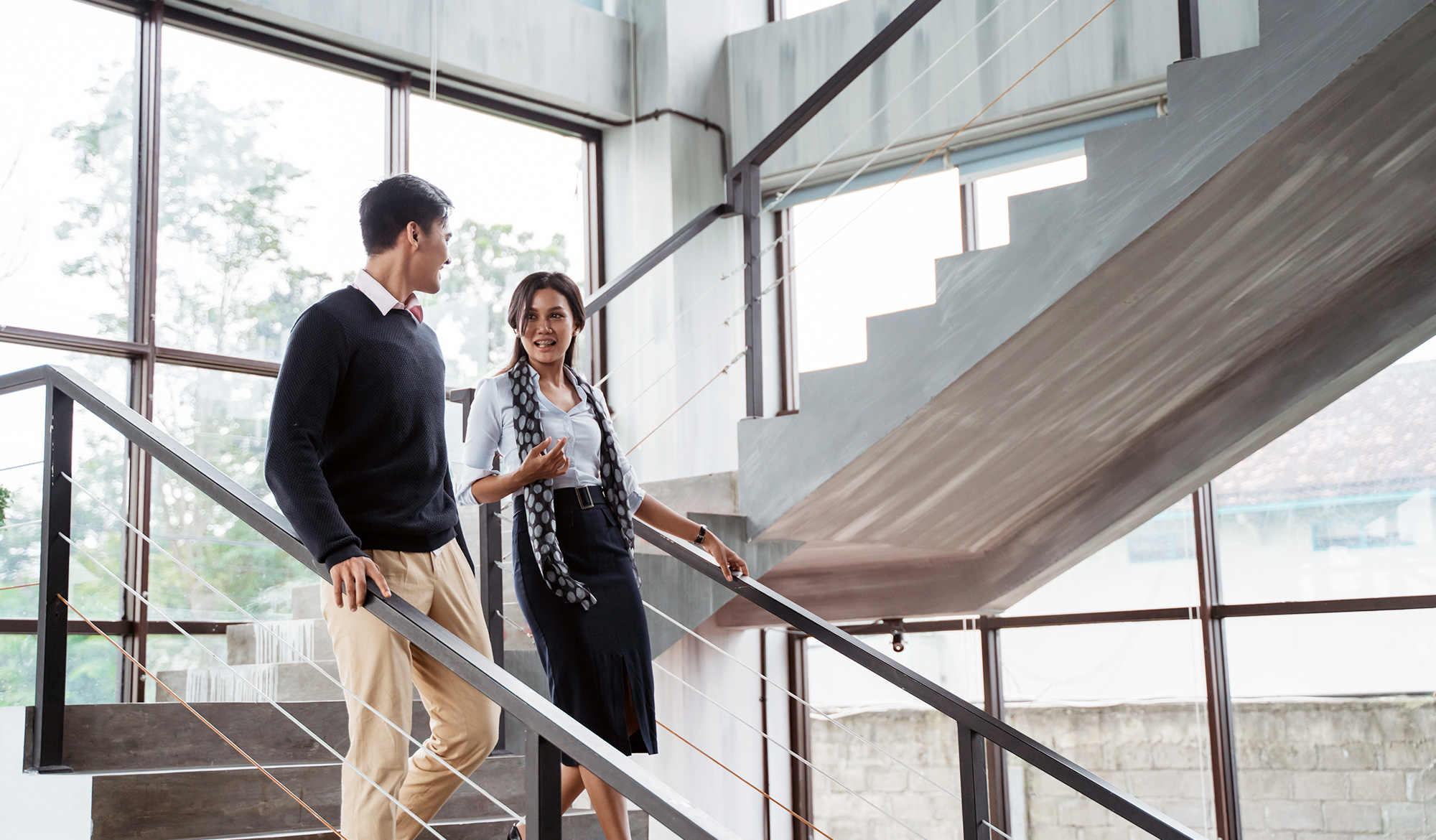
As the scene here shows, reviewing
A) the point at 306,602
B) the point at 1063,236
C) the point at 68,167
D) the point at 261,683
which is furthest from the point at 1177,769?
the point at 68,167

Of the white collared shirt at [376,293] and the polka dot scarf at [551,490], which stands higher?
the white collared shirt at [376,293]

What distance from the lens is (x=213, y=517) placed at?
4.74 metres

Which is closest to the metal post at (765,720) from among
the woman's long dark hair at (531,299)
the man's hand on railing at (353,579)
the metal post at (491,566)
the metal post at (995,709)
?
the metal post at (995,709)

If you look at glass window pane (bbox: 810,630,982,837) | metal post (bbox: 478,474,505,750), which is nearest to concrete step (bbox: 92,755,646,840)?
metal post (bbox: 478,474,505,750)

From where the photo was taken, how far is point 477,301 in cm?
572

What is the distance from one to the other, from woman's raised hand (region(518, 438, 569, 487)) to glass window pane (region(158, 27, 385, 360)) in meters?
3.08

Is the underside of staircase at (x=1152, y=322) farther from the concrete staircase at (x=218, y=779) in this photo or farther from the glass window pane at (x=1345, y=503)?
the glass window pane at (x=1345, y=503)

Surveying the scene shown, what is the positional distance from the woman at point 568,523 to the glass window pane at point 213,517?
2.71 meters

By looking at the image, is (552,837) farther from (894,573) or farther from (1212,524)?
(1212,524)

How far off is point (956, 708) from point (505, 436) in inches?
41.7

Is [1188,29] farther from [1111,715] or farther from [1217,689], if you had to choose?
[1111,715]

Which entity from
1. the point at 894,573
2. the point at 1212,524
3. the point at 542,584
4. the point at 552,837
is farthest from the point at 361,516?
the point at 1212,524

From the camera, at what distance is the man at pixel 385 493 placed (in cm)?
187

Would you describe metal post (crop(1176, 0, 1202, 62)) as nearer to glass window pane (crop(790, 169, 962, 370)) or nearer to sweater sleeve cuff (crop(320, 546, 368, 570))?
sweater sleeve cuff (crop(320, 546, 368, 570))
